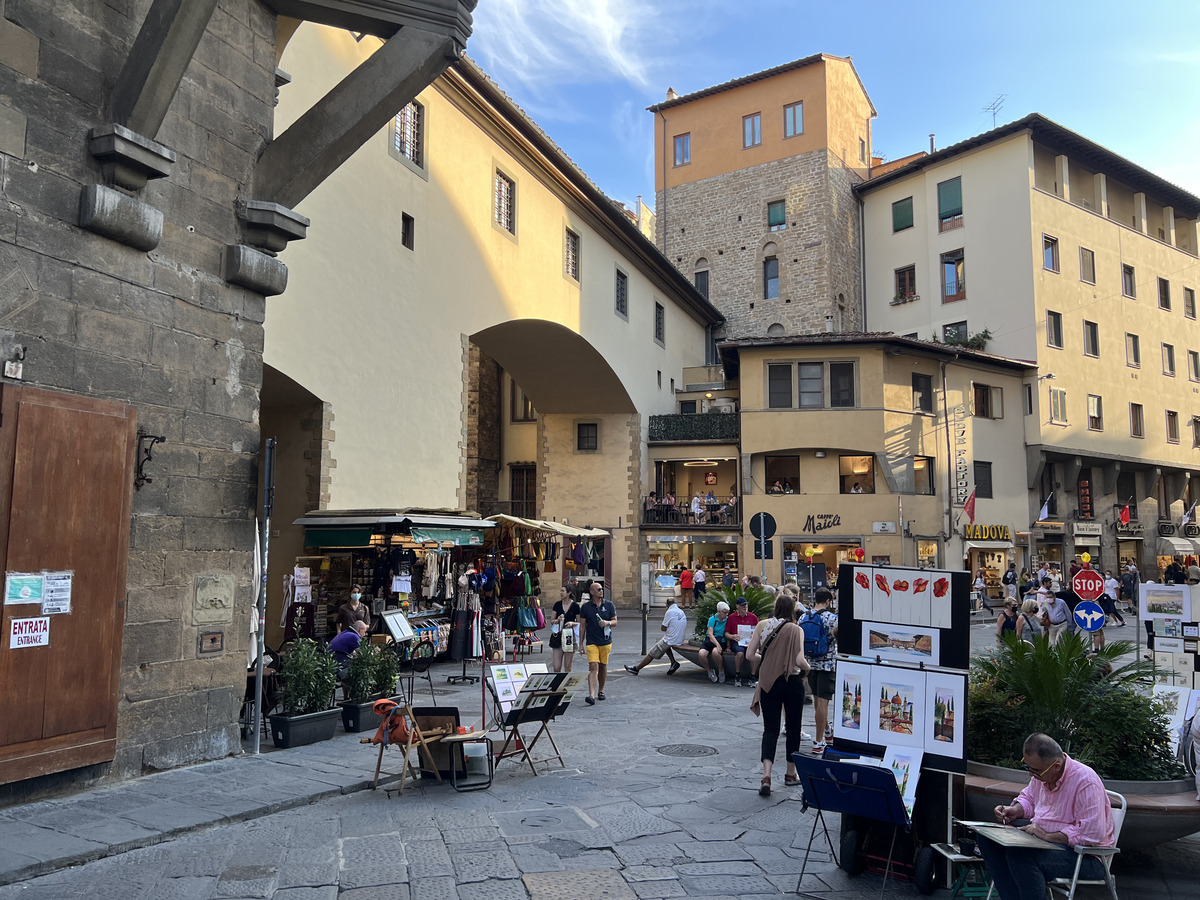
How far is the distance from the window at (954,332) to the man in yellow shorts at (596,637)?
89.5 feet

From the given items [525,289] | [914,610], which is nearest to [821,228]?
[525,289]

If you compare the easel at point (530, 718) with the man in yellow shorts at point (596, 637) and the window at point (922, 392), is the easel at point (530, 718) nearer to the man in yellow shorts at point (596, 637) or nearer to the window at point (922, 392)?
the man in yellow shorts at point (596, 637)

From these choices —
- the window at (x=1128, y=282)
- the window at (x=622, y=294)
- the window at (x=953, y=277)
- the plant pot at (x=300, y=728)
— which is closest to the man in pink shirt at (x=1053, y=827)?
the plant pot at (x=300, y=728)

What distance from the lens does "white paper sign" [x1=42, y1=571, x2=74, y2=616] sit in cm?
674

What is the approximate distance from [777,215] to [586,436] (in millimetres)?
14864

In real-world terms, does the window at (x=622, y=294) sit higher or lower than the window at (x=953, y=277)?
lower

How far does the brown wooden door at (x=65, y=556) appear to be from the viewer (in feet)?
21.4

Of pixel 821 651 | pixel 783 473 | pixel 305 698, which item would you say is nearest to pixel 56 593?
pixel 305 698

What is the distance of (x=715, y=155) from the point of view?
41938mm

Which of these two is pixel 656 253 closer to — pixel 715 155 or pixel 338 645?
pixel 715 155

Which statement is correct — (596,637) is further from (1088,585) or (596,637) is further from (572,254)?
(572,254)

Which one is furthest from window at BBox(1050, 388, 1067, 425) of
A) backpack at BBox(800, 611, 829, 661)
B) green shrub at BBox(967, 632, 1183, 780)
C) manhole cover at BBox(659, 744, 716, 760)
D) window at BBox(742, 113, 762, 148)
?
green shrub at BBox(967, 632, 1183, 780)

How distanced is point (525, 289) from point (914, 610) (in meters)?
17.4

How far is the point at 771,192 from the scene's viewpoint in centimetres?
4028
